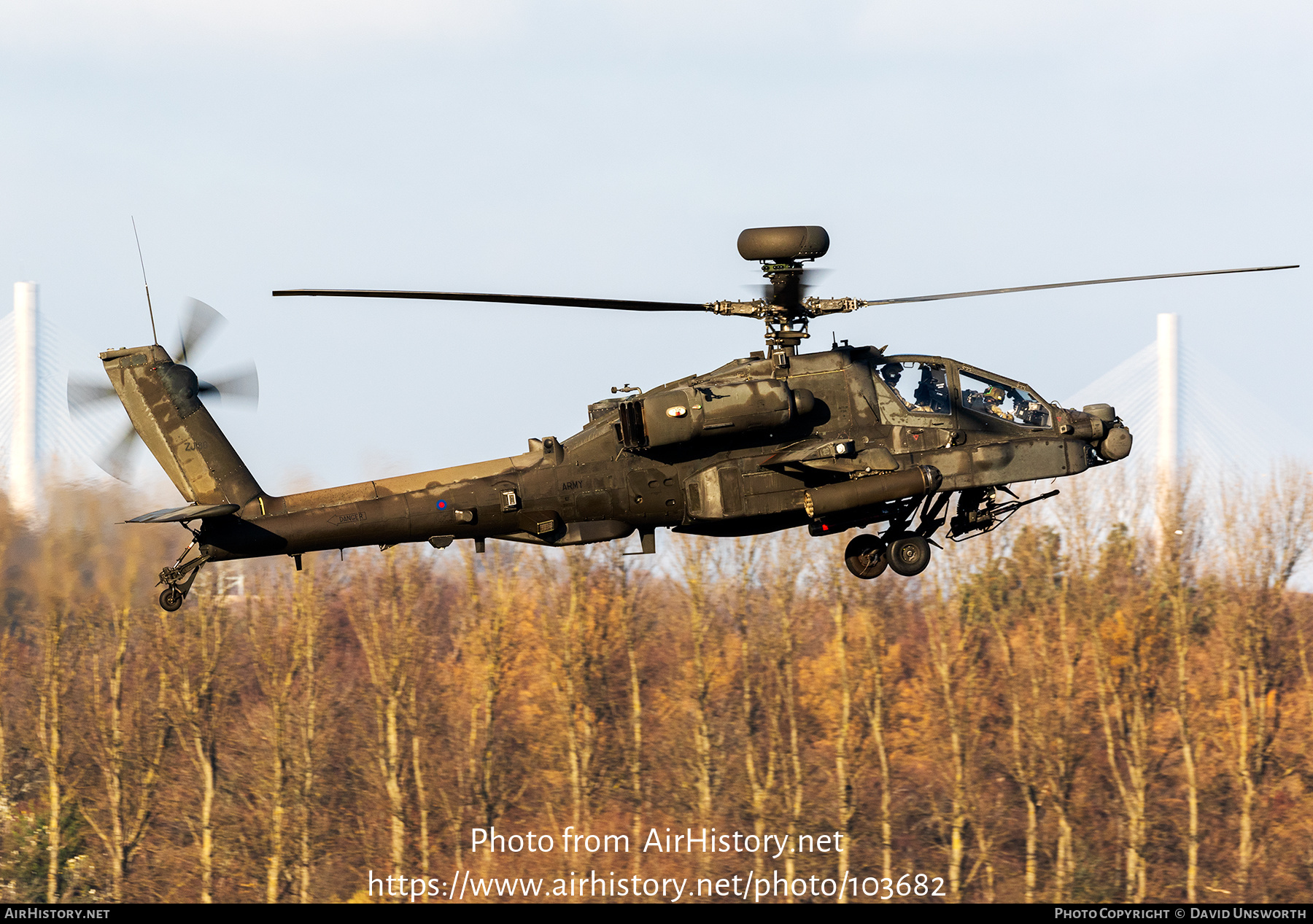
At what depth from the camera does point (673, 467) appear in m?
20.2

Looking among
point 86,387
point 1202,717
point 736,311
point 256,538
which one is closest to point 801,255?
point 736,311

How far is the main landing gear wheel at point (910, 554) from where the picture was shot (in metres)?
21.4

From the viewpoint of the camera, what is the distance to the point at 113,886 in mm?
59094

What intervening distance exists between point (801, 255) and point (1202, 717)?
49.3m

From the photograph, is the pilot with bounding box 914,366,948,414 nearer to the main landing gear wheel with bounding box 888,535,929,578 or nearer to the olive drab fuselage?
the olive drab fuselage

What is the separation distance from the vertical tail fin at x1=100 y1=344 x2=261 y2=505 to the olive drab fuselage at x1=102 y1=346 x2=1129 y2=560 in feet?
0.07

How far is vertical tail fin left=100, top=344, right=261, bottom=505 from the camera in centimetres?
2041

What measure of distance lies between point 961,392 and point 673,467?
420cm

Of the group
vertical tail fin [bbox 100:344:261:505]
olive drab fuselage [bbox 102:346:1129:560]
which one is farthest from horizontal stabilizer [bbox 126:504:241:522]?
vertical tail fin [bbox 100:344:261:505]

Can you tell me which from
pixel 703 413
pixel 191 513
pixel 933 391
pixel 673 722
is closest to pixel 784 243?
pixel 703 413

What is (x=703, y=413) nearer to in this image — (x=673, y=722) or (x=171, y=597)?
(x=171, y=597)

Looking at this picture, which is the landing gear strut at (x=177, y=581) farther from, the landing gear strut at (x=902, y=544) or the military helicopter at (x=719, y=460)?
the landing gear strut at (x=902, y=544)

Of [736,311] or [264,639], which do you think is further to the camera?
[264,639]

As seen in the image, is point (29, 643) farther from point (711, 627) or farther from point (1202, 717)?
point (1202, 717)
